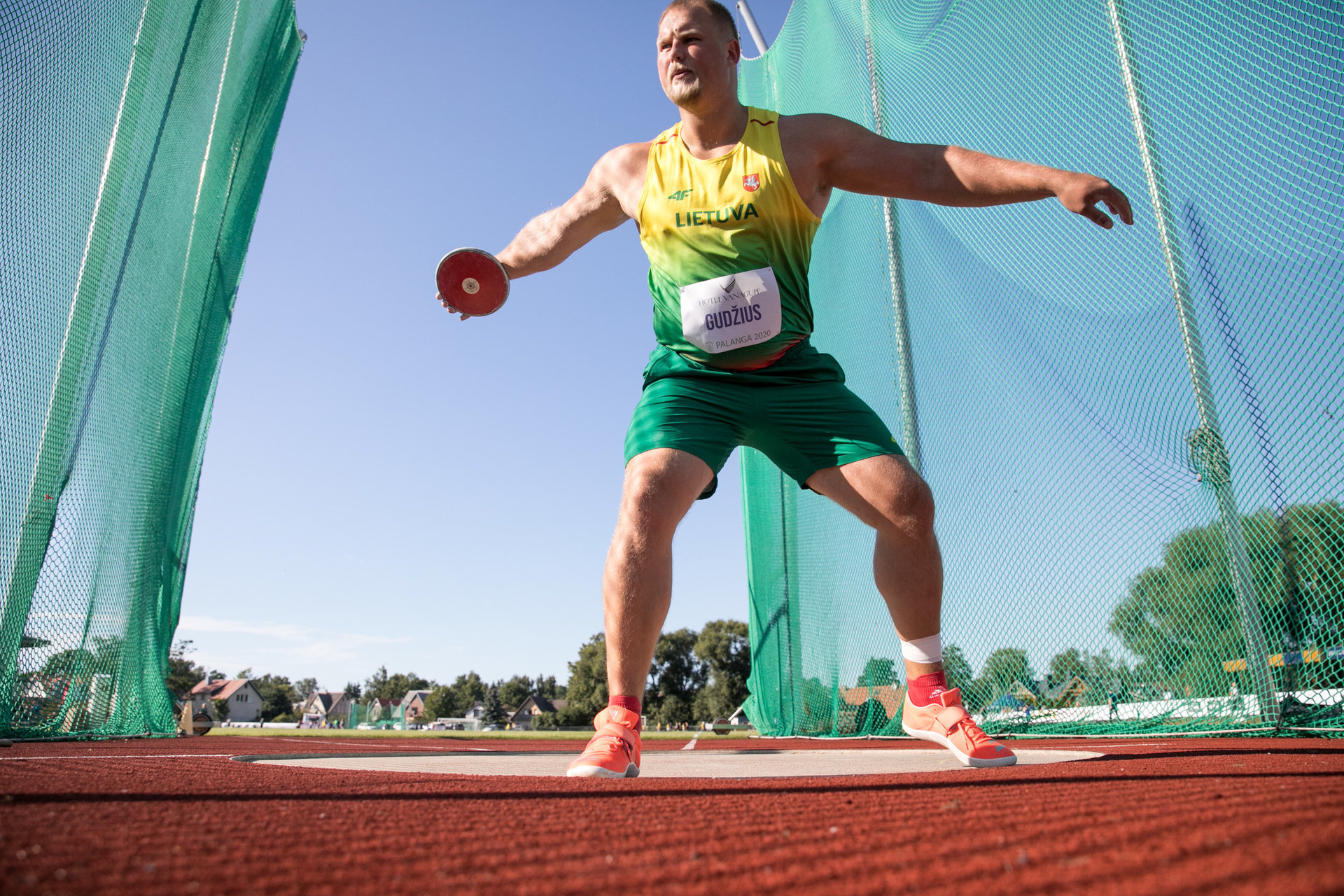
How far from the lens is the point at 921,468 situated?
4.94 meters

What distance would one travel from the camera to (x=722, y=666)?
4106 centimetres

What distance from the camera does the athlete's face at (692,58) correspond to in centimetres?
223

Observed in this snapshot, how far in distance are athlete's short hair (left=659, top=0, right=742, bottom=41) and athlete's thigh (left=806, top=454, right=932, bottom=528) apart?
1320 millimetres

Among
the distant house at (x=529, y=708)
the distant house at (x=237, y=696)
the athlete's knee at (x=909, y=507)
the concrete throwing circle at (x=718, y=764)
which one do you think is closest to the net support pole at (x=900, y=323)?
the concrete throwing circle at (x=718, y=764)

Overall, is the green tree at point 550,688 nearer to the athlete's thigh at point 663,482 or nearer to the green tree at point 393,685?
the green tree at point 393,685

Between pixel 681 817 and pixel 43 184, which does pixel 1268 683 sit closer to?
pixel 681 817

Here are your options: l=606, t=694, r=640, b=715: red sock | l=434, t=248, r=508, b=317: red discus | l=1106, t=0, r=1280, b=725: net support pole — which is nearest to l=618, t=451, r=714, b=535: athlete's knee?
l=606, t=694, r=640, b=715: red sock

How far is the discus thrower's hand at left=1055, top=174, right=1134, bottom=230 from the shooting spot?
6.33 ft

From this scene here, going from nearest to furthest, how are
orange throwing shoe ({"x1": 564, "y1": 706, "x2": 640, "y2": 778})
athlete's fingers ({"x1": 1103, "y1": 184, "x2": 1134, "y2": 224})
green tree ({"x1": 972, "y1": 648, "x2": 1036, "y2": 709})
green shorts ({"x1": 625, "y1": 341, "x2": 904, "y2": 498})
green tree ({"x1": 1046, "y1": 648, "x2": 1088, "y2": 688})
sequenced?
1. orange throwing shoe ({"x1": 564, "y1": 706, "x2": 640, "y2": 778})
2. athlete's fingers ({"x1": 1103, "y1": 184, "x2": 1134, "y2": 224})
3. green shorts ({"x1": 625, "y1": 341, "x2": 904, "y2": 498})
4. green tree ({"x1": 1046, "y1": 648, "x2": 1088, "y2": 688})
5. green tree ({"x1": 972, "y1": 648, "x2": 1036, "y2": 709})

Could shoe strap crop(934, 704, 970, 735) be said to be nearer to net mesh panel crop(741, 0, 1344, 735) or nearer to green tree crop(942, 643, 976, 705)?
net mesh panel crop(741, 0, 1344, 735)

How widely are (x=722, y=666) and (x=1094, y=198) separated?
40.9 meters

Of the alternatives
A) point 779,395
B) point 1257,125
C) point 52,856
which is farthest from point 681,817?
point 1257,125

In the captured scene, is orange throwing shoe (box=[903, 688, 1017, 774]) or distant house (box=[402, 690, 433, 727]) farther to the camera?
distant house (box=[402, 690, 433, 727])

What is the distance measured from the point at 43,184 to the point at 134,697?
309 centimetres
